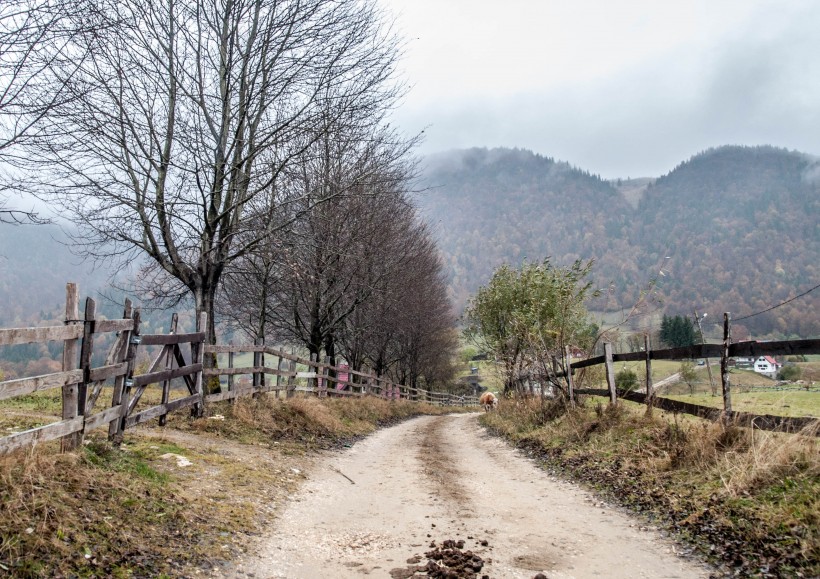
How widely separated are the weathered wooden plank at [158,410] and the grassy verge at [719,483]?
6248 mm

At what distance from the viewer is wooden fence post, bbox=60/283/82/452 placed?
552 cm

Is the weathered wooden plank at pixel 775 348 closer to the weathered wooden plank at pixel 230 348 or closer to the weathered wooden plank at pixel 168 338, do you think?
the weathered wooden plank at pixel 168 338

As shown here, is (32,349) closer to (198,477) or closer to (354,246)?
(354,246)

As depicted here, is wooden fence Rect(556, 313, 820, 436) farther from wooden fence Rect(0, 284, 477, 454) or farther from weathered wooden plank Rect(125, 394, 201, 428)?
weathered wooden plank Rect(125, 394, 201, 428)

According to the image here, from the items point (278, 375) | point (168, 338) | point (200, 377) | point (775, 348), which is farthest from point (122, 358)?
point (775, 348)

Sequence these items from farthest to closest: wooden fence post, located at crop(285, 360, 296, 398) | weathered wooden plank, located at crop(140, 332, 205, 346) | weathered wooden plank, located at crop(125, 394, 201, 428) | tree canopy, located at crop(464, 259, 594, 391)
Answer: wooden fence post, located at crop(285, 360, 296, 398) < tree canopy, located at crop(464, 259, 594, 391) < weathered wooden plank, located at crop(140, 332, 205, 346) < weathered wooden plank, located at crop(125, 394, 201, 428)

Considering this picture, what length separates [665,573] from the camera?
4.25 meters

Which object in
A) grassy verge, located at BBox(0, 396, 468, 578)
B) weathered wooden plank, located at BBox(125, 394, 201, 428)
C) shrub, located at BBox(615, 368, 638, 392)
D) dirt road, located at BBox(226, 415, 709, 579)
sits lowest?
dirt road, located at BBox(226, 415, 709, 579)

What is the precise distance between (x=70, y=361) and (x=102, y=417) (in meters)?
1.11

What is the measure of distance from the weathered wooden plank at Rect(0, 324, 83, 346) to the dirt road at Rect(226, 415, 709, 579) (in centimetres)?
278

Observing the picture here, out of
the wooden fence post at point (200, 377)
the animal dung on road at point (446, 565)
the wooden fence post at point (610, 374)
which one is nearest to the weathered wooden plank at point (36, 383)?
the animal dung on road at point (446, 565)

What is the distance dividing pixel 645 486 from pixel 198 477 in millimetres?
5272

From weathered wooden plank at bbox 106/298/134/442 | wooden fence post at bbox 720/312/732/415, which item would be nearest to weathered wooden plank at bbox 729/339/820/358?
wooden fence post at bbox 720/312/732/415

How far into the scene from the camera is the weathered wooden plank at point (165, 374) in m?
7.50
